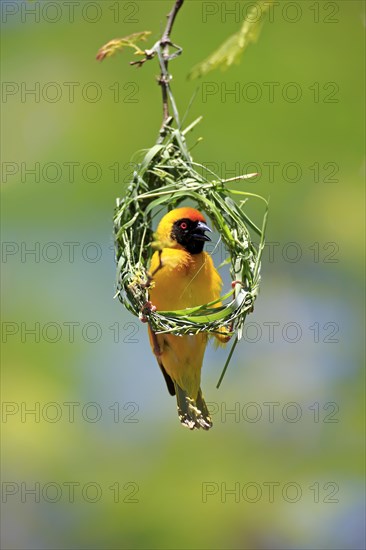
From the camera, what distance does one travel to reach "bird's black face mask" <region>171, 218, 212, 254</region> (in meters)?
3.48

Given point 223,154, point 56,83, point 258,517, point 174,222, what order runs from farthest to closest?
point 258,517, point 56,83, point 223,154, point 174,222

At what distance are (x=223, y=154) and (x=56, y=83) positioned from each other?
49.2 inches

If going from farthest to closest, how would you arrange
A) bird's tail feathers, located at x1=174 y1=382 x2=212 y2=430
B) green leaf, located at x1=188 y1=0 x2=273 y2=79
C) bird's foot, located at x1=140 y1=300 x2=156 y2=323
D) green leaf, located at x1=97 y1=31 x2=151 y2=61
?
bird's tail feathers, located at x1=174 y1=382 x2=212 y2=430, bird's foot, located at x1=140 y1=300 x2=156 y2=323, green leaf, located at x1=97 y1=31 x2=151 y2=61, green leaf, located at x1=188 y1=0 x2=273 y2=79

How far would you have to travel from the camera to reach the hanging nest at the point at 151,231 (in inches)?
126

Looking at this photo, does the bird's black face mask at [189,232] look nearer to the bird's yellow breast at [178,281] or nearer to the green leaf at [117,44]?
the bird's yellow breast at [178,281]

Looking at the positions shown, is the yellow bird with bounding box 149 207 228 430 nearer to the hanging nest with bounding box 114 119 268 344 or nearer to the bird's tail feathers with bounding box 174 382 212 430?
the bird's tail feathers with bounding box 174 382 212 430

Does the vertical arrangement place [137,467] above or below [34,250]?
below

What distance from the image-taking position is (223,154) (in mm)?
5289

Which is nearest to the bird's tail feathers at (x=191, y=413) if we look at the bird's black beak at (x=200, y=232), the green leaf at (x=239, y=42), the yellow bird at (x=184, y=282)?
the yellow bird at (x=184, y=282)

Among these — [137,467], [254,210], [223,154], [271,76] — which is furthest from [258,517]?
[271,76]

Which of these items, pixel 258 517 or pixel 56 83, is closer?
pixel 56 83

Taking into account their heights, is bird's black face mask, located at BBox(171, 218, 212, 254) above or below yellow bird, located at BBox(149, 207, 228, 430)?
above

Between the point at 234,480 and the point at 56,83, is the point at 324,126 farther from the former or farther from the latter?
the point at 234,480

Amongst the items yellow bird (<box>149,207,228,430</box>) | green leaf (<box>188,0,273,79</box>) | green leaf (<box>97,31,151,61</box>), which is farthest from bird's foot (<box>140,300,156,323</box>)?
green leaf (<box>188,0,273,79</box>)
